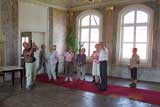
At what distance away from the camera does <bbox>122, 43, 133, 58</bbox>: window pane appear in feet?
31.2

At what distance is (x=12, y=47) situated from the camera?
28.3 ft

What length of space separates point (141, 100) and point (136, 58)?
6.55ft

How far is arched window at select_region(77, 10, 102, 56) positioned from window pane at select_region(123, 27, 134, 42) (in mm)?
1265

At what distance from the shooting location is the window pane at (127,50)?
9.51 meters

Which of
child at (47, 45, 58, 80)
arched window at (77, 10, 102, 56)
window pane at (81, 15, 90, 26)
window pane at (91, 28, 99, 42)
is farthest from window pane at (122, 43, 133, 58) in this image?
child at (47, 45, 58, 80)

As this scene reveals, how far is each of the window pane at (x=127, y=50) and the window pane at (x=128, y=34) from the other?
230 mm

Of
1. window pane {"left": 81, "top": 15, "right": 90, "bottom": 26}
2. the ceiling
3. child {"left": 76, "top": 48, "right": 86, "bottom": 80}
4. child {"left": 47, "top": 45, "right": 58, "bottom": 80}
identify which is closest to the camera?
child {"left": 76, "top": 48, "right": 86, "bottom": 80}

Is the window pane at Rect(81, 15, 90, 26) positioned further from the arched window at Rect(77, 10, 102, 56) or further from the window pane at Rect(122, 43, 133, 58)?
the window pane at Rect(122, 43, 133, 58)

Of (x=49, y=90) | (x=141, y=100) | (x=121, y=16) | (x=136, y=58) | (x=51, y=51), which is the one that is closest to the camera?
(x=141, y=100)

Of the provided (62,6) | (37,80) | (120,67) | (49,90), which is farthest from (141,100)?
(62,6)

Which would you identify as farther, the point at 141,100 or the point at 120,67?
the point at 120,67

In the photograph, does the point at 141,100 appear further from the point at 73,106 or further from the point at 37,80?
the point at 37,80

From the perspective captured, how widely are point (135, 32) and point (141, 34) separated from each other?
0.29 m

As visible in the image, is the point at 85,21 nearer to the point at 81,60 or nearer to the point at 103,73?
the point at 81,60
